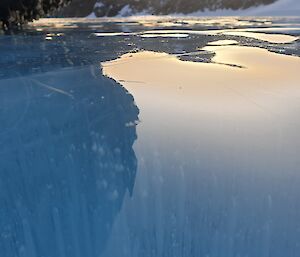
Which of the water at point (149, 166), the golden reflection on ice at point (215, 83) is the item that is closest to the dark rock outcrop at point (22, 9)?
the golden reflection on ice at point (215, 83)

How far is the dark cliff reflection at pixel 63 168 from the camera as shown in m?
2.48

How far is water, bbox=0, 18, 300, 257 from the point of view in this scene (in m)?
2.46

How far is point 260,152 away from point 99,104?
2.30 metres

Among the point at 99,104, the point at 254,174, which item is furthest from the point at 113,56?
the point at 254,174

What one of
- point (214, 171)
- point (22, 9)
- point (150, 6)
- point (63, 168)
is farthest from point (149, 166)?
point (150, 6)

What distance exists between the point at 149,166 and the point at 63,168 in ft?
2.33

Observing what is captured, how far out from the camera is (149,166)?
3.34 metres

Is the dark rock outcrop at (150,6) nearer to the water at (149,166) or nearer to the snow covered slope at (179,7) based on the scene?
the snow covered slope at (179,7)

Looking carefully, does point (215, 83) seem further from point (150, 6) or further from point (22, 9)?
point (150, 6)

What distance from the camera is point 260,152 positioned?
3.64 meters

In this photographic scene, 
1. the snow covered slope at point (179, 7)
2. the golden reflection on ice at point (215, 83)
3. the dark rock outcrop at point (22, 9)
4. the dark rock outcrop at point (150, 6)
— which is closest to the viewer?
the golden reflection on ice at point (215, 83)

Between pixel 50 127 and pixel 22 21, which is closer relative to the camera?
pixel 50 127

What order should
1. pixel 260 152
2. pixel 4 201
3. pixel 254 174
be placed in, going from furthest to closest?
pixel 260 152 < pixel 254 174 < pixel 4 201

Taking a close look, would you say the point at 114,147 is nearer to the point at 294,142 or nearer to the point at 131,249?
the point at 131,249
